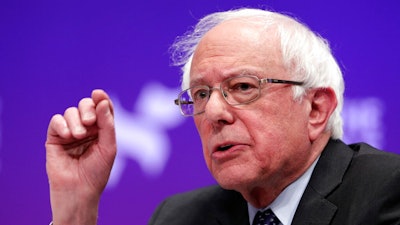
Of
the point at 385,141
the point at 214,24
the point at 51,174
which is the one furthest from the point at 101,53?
the point at 385,141

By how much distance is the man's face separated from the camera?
64.7 inches

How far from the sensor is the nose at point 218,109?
1649 mm

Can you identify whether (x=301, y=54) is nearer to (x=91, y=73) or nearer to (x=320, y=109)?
(x=320, y=109)

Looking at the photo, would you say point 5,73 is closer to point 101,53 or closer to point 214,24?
point 101,53

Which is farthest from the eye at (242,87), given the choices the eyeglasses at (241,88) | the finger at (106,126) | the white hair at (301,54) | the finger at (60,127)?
the finger at (60,127)

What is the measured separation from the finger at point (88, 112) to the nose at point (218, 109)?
32 centimetres

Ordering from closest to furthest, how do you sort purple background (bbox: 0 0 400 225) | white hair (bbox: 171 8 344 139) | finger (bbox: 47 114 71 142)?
finger (bbox: 47 114 71 142) → white hair (bbox: 171 8 344 139) → purple background (bbox: 0 0 400 225)

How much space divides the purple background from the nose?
0.57 metres

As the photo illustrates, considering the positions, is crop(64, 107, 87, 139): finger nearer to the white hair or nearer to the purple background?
the white hair

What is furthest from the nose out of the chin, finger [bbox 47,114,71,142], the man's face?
finger [bbox 47,114,71,142]

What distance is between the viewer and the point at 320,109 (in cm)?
178

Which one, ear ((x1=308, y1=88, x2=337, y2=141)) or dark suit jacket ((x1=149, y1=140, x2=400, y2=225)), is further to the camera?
ear ((x1=308, y1=88, x2=337, y2=141))

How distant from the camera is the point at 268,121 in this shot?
5.44 feet

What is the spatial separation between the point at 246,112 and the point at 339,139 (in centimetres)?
39
